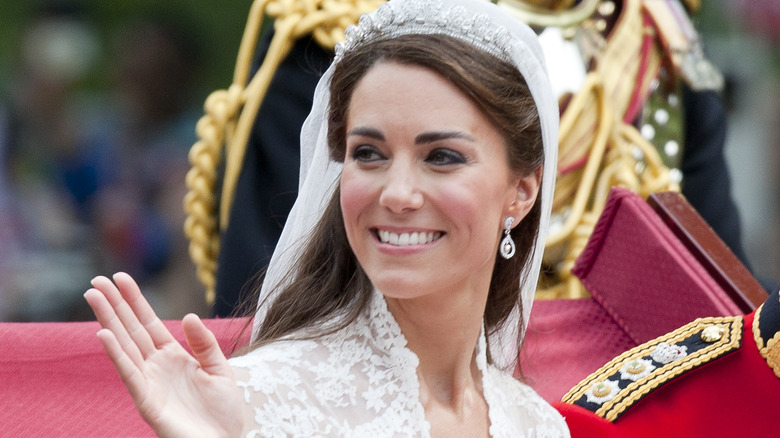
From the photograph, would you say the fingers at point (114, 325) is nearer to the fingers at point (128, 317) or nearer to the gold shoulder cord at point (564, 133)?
the fingers at point (128, 317)

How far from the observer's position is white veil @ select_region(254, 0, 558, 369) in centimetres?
176

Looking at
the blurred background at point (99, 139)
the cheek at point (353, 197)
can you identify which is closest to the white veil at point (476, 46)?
the cheek at point (353, 197)

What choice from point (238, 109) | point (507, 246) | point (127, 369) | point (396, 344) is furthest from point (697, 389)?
point (238, 109)

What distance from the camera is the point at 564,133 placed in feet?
9.09

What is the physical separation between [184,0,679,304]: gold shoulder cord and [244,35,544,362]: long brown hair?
2.54 feet

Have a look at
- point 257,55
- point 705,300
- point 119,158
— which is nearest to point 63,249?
point 119,158

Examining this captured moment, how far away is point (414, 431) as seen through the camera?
170cm

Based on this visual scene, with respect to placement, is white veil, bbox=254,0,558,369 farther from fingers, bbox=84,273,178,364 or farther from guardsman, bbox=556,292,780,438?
fingers, bbox=84,273,178,364

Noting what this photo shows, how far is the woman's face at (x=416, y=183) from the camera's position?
5.44 ft

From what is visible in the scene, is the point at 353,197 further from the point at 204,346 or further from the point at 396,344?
the point at 204,346

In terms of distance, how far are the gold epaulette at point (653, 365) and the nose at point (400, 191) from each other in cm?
47

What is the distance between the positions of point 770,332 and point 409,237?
1.83 feet

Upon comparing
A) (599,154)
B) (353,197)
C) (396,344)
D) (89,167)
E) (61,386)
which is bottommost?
(89,167)

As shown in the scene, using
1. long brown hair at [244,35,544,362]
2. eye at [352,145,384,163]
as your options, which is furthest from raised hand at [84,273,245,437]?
eye at [352,145,384,163]
